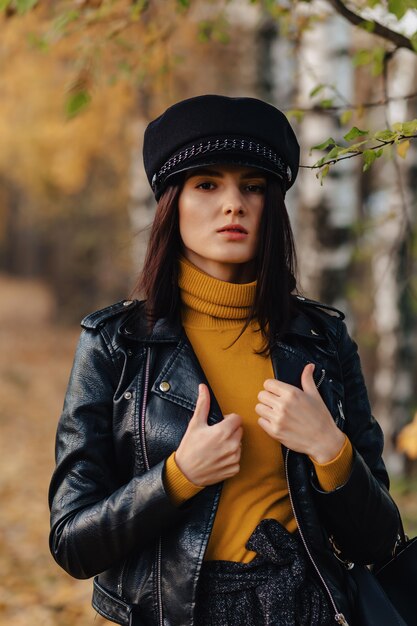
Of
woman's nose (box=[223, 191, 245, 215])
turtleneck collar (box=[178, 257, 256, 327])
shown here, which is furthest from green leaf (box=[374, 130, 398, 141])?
turtleneck collar (box=[178, 257, 256, 327])

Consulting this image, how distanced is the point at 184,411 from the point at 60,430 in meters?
0.32

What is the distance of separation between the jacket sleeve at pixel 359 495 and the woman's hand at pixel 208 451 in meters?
0.25

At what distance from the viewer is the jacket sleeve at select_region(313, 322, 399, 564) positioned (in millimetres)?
2041

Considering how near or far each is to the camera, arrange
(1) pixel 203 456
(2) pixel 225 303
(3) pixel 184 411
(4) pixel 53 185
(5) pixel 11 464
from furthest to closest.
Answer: (4) pixel 53 185 < (5) pixel 11 464 < (2) pixel 225 303 < (3) pixel 184 411 < (1) pixel 203 456

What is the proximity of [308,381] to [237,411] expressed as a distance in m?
0.19

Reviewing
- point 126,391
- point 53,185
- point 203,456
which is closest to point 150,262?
point 126,391

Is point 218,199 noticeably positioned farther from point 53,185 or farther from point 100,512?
point 53,185

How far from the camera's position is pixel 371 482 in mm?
2082

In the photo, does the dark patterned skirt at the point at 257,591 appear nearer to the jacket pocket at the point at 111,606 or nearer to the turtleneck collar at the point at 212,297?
the jacket pocket at the point at 111,606

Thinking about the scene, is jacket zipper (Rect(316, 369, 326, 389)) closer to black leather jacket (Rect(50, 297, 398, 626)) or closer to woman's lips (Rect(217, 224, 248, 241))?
black leather jacket (Rect(50, 297, 398, 626))

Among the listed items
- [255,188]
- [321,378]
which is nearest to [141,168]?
[255,188]

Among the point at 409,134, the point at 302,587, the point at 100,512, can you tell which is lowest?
the point at 302,587

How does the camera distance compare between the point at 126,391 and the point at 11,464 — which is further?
the point at 11,464

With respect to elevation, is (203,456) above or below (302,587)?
above
